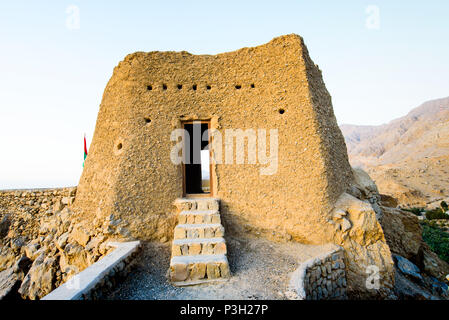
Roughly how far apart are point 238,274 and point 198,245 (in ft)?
3.12

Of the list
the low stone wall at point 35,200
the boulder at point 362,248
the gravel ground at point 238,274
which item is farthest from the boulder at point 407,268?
the low stone wall at point 35,200

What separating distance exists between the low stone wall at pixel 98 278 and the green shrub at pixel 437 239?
14.9 meters

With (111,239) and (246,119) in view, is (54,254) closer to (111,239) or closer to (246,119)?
(111,239)

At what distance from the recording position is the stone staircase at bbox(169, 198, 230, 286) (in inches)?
170

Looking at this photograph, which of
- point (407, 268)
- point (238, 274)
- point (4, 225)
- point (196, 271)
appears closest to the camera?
point (196, 271)

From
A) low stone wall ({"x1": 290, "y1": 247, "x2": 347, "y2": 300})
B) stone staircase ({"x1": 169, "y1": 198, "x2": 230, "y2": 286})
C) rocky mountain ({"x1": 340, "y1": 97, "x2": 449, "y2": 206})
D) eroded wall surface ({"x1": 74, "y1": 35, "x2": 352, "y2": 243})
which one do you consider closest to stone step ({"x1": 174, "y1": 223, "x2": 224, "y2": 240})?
stone staircase ({"x1": 169, "y1": 198, "x2": 230, "y2": 286})

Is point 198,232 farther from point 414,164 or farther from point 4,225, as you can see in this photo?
point 414,164

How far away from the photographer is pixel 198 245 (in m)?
4.80

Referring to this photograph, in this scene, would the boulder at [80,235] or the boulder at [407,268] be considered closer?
the boulder at [80,235]

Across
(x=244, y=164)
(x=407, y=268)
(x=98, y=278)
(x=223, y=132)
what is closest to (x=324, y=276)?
(x=244, y=164)

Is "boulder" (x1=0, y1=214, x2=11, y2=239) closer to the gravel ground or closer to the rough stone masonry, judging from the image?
the rough stone masonry

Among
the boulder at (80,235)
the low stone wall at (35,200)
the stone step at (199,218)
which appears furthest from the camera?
the low stone wall at (35,200)

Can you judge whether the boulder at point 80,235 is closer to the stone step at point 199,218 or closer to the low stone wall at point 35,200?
the low stone wall at point 35,200

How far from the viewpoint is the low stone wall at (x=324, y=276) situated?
14.8 ft
